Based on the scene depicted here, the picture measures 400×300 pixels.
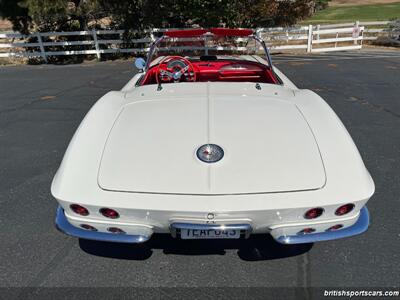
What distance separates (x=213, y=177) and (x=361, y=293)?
1.19 metres

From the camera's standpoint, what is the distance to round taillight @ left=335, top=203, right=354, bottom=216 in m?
1.81

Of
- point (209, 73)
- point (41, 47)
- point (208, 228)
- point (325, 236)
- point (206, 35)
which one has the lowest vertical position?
point (325, 236)

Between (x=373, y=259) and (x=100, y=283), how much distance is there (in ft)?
6.16

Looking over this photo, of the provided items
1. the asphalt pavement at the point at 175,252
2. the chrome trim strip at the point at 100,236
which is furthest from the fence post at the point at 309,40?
the chrome trim strip at the point at 100,236

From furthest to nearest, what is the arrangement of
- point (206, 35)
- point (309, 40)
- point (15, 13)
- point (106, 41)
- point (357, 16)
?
1. point (357, 16)
2. point (309, 40)
3. point (106, 41)
4. point (15, 13)
5. point (206, 35)

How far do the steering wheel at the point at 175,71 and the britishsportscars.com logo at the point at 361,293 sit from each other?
7.69 ft

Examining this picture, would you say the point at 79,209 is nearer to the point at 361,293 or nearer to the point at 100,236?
the point at 100,236

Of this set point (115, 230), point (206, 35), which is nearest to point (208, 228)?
point (115, 230)

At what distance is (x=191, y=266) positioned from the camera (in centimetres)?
223

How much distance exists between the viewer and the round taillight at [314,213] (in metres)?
1.78

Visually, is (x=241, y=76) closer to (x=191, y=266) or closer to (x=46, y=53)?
(x=191, y=266)

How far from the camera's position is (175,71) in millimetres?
3383

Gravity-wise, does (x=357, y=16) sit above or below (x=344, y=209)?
below

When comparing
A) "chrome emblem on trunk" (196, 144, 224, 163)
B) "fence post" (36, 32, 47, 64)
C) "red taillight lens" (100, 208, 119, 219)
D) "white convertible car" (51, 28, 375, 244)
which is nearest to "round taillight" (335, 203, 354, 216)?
"white convertible car" (51, 28, 375, 244)
